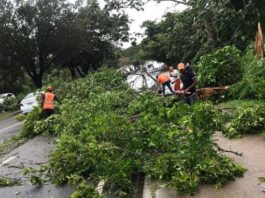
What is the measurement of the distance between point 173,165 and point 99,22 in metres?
43.6

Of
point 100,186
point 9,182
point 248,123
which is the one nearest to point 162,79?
point 248,123

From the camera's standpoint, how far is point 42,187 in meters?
9.25

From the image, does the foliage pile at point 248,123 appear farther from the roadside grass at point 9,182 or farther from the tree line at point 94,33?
the tree line at point 94,33

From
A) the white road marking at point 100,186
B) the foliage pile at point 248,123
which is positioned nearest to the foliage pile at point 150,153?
the white road marking at point 100,186

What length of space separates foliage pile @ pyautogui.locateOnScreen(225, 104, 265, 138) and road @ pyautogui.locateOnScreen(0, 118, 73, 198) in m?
3.43

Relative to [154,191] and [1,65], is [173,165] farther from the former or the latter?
[1,65]

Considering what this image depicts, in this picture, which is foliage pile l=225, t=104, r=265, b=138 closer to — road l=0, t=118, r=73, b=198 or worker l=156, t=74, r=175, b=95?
road l=0, t=118, r=73, b=198

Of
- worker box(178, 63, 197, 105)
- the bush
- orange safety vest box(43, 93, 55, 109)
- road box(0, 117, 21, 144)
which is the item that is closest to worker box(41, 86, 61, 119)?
orange safety vest box(43, 93, 55, 109)

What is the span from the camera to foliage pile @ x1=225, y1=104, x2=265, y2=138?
31.2 feet

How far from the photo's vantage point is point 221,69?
15.3m

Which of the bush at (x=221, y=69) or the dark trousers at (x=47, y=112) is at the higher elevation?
the bush at (x=221, y=69)

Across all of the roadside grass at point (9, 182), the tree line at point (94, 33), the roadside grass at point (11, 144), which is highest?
the tree line at point (94, 33)

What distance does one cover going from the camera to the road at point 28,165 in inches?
345

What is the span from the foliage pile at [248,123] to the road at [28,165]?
3.43 metres
